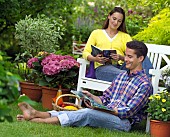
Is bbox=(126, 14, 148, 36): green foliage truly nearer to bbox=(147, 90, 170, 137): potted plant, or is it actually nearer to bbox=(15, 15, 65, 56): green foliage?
bbox=(15, 15, 65, 56): green foliage

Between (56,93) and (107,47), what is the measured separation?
830 mm

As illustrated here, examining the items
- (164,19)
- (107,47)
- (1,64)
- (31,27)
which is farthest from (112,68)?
(1,64)

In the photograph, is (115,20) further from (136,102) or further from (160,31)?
(136,102)

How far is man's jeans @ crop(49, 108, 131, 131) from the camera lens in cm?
511

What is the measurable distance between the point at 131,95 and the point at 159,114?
0.36 metres

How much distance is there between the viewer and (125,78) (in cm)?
539

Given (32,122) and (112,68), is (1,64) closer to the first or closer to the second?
(32,122)

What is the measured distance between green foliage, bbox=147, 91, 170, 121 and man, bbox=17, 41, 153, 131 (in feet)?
0.47

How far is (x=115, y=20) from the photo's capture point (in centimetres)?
613

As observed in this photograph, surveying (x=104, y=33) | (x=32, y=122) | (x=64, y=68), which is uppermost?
(x=104, y=33)

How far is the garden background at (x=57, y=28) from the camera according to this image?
2.52 metres

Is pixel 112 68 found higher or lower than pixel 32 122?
higher

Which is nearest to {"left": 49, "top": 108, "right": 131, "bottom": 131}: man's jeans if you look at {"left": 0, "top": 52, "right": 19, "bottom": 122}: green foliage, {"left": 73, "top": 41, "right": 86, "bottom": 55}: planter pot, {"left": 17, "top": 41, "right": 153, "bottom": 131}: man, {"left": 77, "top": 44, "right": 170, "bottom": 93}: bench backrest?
{"left": 17, "top": 41, "right": 153, "bottom": 131}: man

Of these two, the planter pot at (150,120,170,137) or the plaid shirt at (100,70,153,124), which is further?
the plaid shirt at (100,70,153,124)
